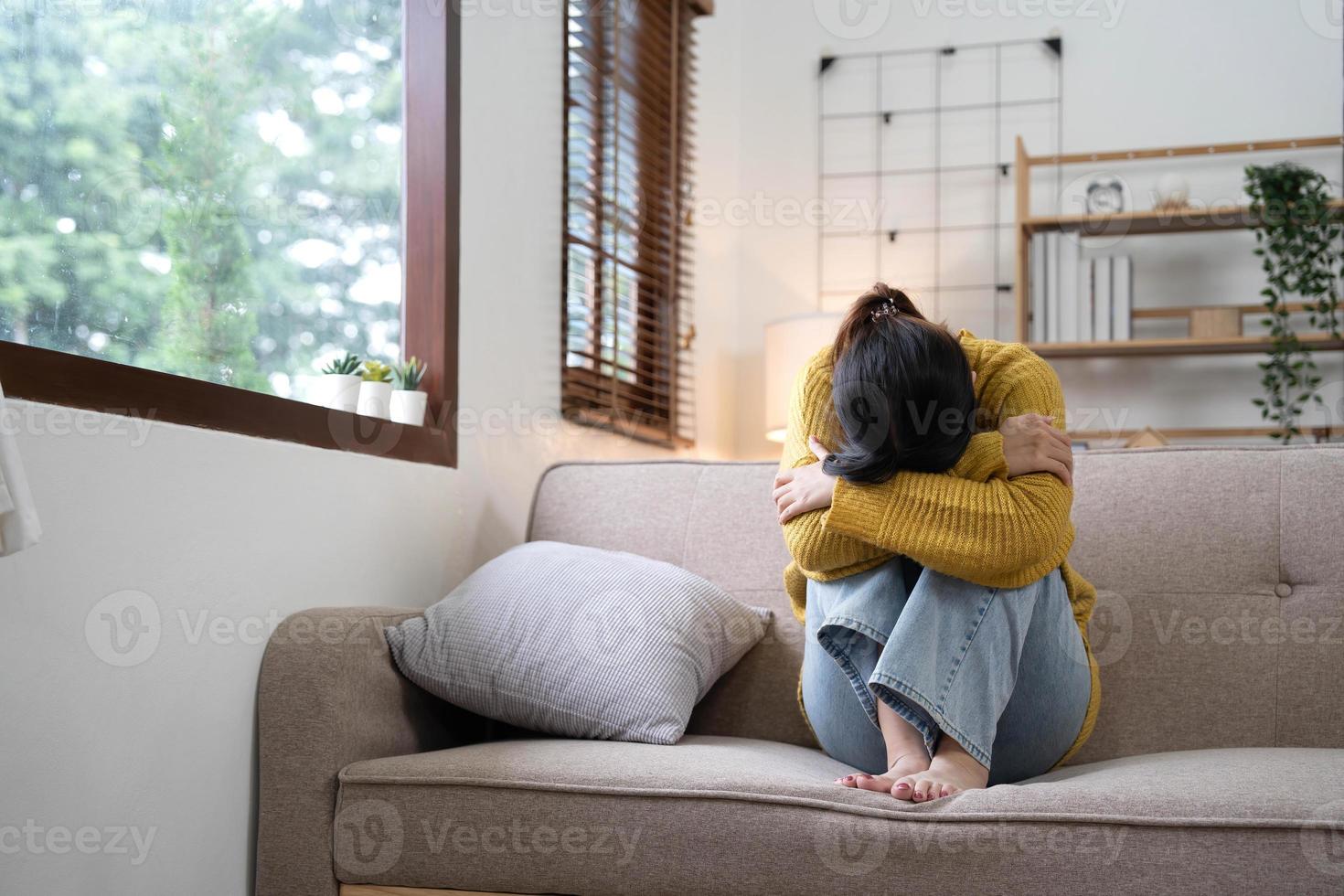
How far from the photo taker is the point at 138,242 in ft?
5.28

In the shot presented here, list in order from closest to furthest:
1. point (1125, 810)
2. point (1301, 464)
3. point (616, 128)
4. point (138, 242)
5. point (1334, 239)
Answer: point (1125, 810), point (138, 242), point (1301, 464), point (616, 128), point (1334, 239)

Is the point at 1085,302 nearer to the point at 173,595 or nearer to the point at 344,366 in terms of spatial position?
the point at 344,366

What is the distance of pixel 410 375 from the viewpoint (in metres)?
2.08

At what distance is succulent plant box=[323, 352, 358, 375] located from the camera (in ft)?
6.46

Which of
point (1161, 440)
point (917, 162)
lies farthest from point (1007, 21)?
point (1161, 440)

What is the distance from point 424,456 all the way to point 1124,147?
251cm

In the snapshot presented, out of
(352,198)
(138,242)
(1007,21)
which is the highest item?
(1007,21)

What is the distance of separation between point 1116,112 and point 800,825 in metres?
2.96

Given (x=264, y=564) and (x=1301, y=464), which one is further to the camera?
(x=1301, y=464)

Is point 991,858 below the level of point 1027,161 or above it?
below

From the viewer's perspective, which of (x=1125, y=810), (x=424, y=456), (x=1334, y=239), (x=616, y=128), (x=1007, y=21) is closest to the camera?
(x=1125, y=810)

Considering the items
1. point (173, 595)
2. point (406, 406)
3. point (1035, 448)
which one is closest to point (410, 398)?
point (406, 406)

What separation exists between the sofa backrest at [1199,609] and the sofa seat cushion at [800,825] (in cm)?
12

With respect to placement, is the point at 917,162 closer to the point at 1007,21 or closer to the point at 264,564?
the point at 1007,21
